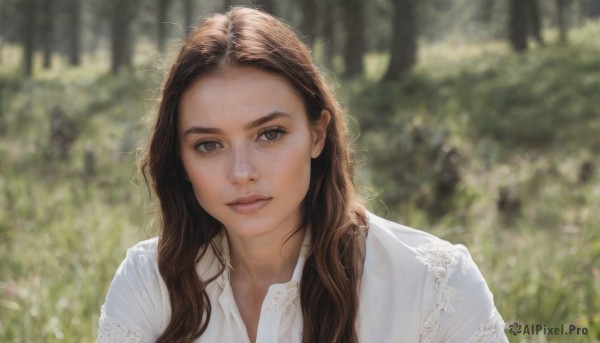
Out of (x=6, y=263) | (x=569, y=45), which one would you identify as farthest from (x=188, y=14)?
(x=6, y=263)

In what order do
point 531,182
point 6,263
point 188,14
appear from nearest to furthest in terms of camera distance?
point 6,263 < point 531,182 < point 188,14

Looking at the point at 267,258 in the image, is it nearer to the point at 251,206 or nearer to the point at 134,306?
the point at 251,206

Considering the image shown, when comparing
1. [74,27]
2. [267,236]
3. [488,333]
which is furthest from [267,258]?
[74,27]

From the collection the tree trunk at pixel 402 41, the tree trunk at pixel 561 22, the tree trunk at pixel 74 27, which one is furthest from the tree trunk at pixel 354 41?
the tree trunk at pixel 74 27

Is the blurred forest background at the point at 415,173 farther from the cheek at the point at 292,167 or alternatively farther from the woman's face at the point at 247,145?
the cheek at the point at 292,167

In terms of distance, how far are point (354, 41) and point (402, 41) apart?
332cm

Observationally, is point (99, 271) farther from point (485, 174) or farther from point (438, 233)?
point (485, 174)

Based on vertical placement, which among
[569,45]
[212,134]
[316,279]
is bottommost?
[316,279]

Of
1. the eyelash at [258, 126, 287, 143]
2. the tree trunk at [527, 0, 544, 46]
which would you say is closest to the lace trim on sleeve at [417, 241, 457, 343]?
the eyelash at [258, 126, 287, 143]

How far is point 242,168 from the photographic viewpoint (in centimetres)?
208

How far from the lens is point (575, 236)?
501 cm

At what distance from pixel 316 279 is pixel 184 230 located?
0.49 metres

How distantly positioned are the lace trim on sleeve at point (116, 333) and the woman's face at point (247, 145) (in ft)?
1.54

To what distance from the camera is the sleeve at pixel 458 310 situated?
2.12 m
